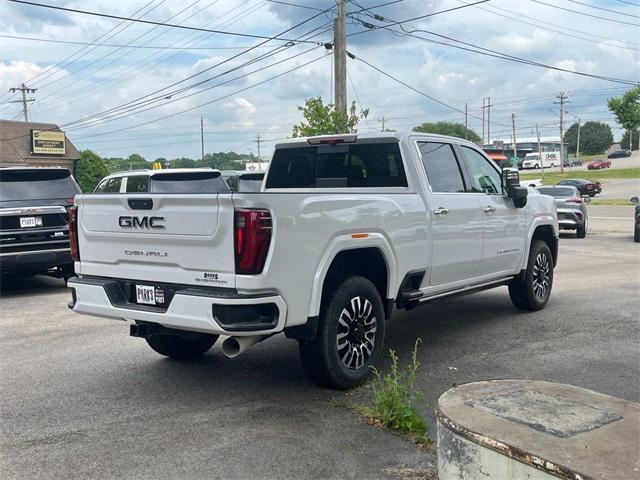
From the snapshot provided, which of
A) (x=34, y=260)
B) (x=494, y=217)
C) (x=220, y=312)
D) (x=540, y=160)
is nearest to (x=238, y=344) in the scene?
(x=220, y=312)

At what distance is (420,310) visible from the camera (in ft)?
28.1

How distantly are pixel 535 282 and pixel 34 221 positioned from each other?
23.8 ft

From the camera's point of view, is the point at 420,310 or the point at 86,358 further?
the point at 420,310

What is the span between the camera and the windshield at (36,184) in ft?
33.4

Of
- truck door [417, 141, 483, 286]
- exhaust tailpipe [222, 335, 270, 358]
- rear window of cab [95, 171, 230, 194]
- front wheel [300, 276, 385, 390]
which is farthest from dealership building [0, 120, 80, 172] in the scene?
exhaust tailpipe [222, 335, 270, 358]

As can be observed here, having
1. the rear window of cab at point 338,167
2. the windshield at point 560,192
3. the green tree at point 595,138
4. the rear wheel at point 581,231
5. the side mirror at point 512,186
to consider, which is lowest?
the rear wheel at point 581,231

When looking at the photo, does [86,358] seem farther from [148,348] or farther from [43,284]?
[43,284]

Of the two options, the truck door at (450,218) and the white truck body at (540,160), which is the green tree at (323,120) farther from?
the white truck body at (540,160)

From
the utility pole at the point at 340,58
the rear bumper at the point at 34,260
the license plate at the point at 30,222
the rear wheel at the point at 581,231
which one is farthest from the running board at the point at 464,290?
the utility pole at the point at 340,58

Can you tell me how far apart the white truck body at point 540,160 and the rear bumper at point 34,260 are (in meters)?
85.4

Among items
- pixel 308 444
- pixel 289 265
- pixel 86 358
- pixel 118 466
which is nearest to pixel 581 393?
pixel 308 444

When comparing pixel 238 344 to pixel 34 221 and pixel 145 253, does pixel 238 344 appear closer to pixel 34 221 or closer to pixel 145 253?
pixel 145 253

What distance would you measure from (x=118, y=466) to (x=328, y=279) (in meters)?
2.05

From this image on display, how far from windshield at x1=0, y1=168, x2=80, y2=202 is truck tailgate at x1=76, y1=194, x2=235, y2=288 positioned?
555 cm
